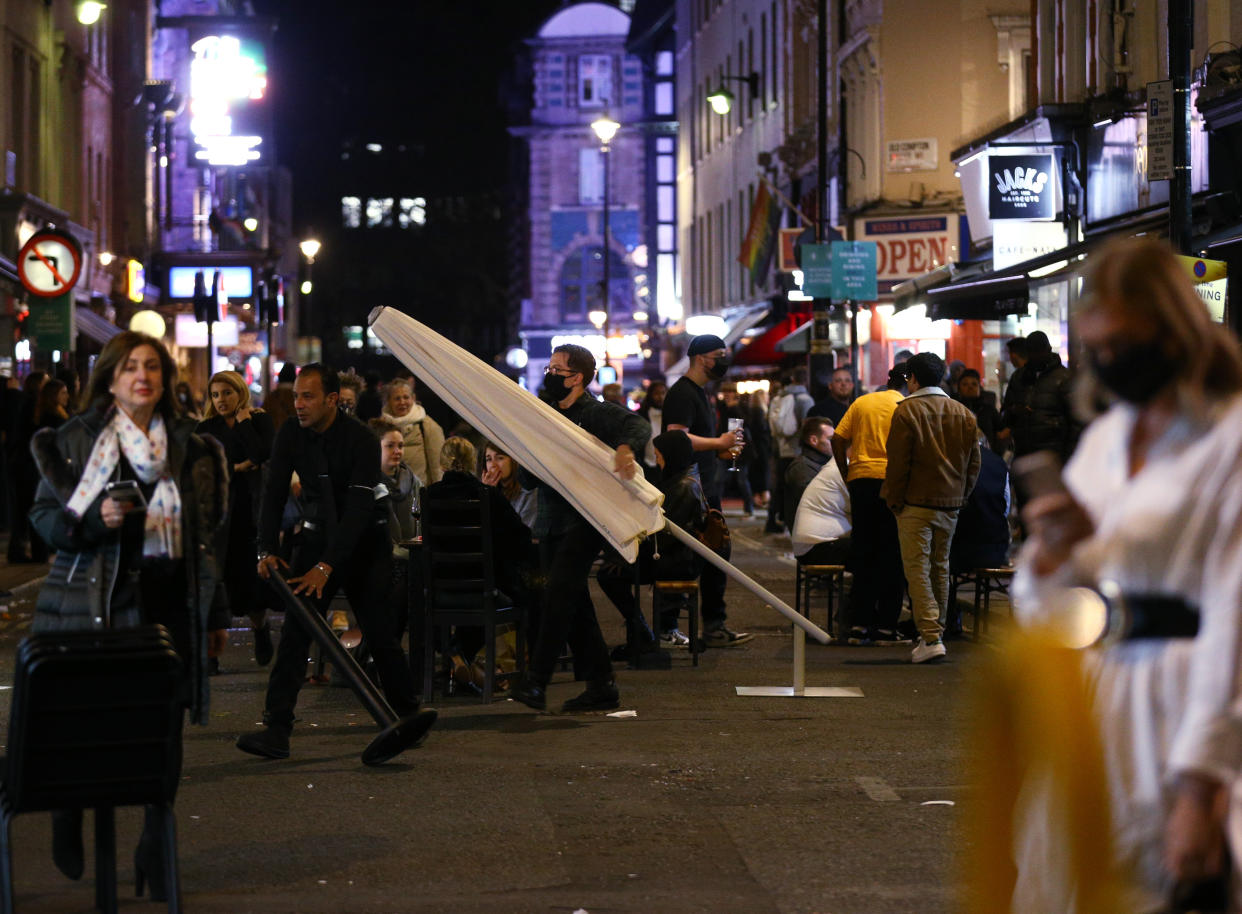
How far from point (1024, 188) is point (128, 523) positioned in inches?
739

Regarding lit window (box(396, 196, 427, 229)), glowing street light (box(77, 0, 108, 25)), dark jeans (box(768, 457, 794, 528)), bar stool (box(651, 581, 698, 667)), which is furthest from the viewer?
lit window (box(396, 196, 427, 229))

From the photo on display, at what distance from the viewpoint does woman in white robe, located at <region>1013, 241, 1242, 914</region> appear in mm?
3576

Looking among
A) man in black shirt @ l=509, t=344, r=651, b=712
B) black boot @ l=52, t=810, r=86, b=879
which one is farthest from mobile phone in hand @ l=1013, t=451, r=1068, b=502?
man in black shirt @ l=509, t=344, r=651, b=712

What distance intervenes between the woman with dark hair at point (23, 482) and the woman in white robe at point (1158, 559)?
1878 centimetres

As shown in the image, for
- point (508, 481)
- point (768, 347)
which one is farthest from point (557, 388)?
point (768, 347)

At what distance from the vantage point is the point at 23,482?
21.6 m

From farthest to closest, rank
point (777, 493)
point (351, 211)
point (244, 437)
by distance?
point (351, 211)
point (777, 493)
point (244, 437)

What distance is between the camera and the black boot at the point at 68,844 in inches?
261

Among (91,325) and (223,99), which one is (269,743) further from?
(223,99)

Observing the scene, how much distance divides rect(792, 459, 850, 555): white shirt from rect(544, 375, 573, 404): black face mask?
3.61 meters

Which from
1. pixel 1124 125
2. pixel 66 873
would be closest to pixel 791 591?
pixel 1124 125

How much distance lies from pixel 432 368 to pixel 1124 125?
1338 cm

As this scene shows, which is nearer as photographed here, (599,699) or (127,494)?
(127,494)

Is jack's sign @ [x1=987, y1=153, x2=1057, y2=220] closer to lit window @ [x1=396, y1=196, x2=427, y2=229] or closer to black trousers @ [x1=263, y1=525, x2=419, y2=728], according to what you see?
black trousers @ [x1=263, y1=525, x2=419, y2=728]
